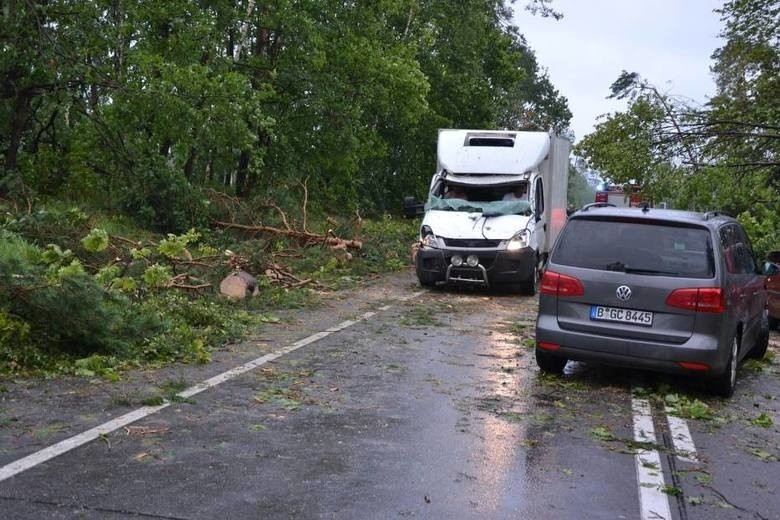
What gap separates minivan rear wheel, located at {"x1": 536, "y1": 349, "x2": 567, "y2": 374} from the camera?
27.5 ft

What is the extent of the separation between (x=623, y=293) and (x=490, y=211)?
789 centimetres

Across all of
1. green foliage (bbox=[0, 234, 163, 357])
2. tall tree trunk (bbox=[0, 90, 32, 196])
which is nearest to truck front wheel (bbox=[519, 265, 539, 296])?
green foliage (bbox=[0, 234, 163, 357])

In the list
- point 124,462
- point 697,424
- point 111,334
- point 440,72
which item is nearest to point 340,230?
point 111,334

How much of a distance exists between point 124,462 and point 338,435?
1.49m

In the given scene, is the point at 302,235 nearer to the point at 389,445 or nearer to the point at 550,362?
the point at 550,362

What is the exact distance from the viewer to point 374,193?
4025 centimetres

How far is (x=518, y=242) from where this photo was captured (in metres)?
15.0

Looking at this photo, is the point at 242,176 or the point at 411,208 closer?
the point at 411,208

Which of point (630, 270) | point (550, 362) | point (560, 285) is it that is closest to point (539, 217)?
point (550, 362)

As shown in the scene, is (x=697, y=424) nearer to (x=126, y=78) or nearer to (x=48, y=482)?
(x=48, y=482)

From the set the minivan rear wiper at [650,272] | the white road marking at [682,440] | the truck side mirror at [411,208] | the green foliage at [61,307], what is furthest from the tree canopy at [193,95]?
the white road marking at [682,440]

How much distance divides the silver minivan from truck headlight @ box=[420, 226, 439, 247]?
270 inches

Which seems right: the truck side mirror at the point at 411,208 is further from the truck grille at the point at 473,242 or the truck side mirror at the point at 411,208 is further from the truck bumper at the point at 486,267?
the truck grille at the point at 473,242

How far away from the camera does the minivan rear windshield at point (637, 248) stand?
7688 millimetres
